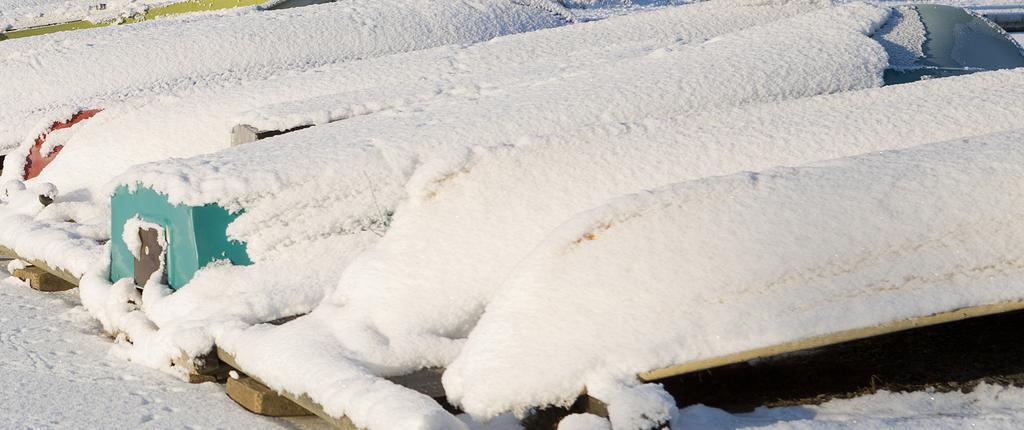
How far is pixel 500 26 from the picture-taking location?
7.73 m

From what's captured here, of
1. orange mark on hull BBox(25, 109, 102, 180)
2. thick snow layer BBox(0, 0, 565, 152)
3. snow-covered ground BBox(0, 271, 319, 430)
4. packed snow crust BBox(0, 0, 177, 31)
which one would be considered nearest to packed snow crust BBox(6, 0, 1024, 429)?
snow-covered ground BBox(0, 271, 319, 430)

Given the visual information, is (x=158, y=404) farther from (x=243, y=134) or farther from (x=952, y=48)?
(x=952, y=48)

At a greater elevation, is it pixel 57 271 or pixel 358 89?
pixel 358 89

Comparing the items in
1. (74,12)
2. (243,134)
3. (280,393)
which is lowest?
(74,12)

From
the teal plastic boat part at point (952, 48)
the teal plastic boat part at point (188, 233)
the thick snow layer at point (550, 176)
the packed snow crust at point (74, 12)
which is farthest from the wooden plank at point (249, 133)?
the packed snow crust at point (74, 12)

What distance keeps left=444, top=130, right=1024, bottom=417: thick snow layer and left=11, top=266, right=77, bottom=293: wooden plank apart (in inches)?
96.5

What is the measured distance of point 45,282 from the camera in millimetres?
5070

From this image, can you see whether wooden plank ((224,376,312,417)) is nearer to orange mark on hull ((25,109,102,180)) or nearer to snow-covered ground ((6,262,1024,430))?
snow-covered ground ((6,262,1024,430))

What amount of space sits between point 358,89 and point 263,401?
2624mm

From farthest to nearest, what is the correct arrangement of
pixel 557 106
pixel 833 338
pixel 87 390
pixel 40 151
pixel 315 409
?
pixel 40 151 → pixel 557 106 → pixel 87 390 → pixel 315 409 → pixel 833 338

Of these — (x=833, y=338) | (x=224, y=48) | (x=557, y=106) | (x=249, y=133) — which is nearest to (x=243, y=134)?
(x=249, y=133)

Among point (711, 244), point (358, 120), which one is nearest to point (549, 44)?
point (358, 120)

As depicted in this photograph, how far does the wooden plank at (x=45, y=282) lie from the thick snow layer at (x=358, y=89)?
43 centimetres

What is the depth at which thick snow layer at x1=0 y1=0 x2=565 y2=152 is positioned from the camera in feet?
23.6
